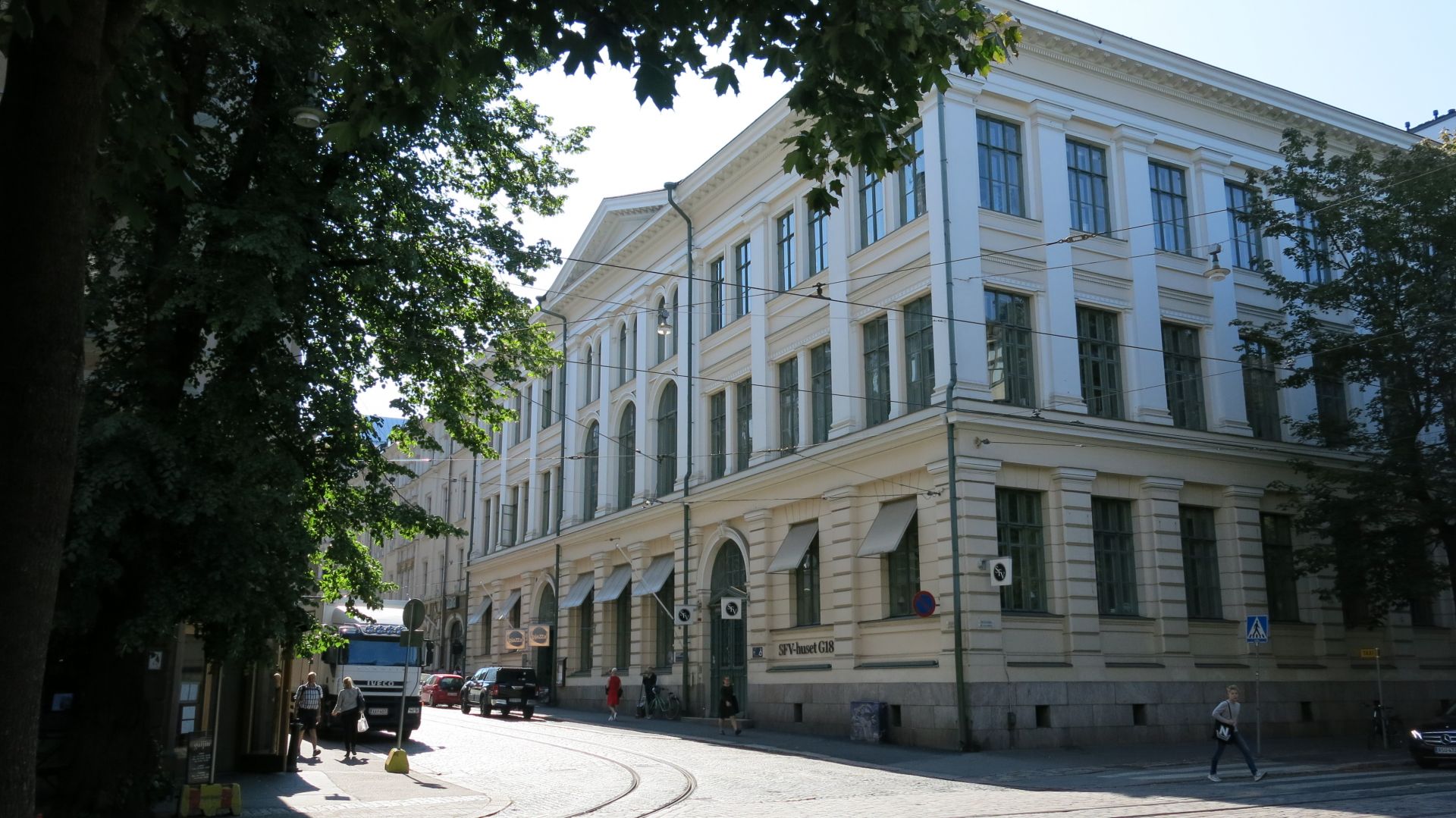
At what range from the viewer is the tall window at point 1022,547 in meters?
25.8

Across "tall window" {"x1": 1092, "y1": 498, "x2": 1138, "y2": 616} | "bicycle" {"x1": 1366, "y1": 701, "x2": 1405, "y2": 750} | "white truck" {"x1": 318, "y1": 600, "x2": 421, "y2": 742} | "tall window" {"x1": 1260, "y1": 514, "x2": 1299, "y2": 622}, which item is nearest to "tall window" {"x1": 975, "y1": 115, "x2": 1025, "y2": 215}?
"tall window" {"x1": 1092, "y1": 498, "x2": 1138, "y2": 616}

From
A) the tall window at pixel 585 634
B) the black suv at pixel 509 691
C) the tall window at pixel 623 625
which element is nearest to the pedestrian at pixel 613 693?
the black suv at pixel 509 691

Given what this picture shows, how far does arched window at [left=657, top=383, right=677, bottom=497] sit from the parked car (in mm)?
23063

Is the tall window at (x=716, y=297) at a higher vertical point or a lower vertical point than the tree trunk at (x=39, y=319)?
higher

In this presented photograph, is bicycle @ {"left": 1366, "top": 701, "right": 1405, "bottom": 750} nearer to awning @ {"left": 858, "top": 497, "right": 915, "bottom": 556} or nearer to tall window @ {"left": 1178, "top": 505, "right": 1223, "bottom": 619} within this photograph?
tall window @ {"left": 1178, "top": 505, "right": 1223, "bottom": 619}

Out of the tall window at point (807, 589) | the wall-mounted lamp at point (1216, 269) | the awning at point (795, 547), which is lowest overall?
the tall window at point (807, 589)

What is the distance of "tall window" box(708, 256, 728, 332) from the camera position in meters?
37.3

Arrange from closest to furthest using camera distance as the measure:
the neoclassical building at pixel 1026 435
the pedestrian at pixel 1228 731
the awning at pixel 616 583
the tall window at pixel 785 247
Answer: the pedestrian at pixel 1228 731, the neoclassical building at pixel 1026 435, the tall window at pixel 785 247, the awning at pixel 616 583

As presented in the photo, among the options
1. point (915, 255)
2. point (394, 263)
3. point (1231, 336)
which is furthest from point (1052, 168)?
point (394, 263)

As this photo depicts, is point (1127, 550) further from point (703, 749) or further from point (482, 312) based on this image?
point (482, 312)

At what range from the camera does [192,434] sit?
1421cm

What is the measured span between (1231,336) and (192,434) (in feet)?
82.6

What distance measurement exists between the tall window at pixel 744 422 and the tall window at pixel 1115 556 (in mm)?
10766

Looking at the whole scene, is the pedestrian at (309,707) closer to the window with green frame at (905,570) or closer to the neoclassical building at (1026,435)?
the neoclassical building at (1026,435)
